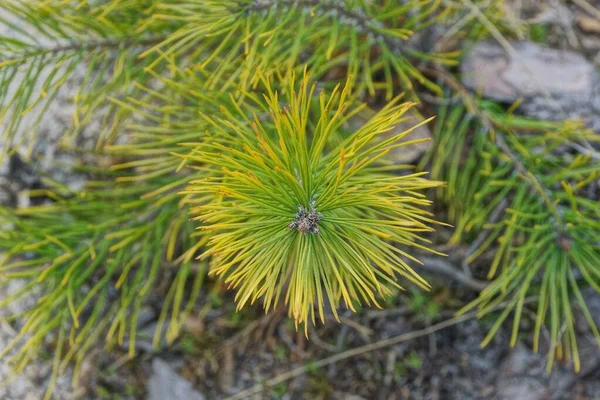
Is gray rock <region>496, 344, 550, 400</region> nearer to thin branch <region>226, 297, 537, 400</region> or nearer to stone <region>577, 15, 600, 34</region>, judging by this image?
thin branch <region>226, 297, 537, 400</region>

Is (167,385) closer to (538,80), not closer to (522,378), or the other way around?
(522,378)

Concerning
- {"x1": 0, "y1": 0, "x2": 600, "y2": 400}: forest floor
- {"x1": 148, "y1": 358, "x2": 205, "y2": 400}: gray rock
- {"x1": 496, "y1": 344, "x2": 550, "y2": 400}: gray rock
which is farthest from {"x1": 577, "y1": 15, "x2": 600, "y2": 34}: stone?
{"x1": 148, "y1": 358, "x2": 205, "y2": 400}: gray rock

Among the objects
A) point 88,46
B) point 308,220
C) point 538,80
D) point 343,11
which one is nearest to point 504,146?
point 538,80

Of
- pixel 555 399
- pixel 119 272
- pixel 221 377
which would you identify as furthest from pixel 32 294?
pixel 555 399

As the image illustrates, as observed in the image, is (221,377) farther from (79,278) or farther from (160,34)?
(160,34)

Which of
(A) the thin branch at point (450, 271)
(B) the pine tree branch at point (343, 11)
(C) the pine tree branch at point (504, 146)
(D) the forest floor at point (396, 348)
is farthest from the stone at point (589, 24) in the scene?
(A) the thin branch at point (450, 271)

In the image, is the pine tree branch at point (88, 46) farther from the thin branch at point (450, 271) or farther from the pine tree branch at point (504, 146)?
the thin branch at point (450, 271)

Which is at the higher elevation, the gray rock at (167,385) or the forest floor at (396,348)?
the forest floor at (396,348)
